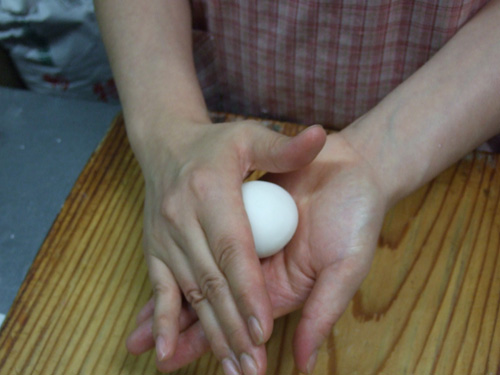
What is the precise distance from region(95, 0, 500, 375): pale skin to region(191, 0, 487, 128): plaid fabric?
3.4 inches

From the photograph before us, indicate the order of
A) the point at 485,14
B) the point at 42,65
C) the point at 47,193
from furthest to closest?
the point at 42,65
the point at 47,193
the point at 485,14

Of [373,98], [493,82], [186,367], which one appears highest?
[493,82]

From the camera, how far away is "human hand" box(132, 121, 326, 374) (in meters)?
0.64

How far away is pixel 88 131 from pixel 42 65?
12.7 inches

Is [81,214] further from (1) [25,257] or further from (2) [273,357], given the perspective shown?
(2) [273,357]

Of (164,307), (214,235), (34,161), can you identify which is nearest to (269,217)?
(214,235)

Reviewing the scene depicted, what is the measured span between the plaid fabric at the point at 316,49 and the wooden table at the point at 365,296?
0.23 metres

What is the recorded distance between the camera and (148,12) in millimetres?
918

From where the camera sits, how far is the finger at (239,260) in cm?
62

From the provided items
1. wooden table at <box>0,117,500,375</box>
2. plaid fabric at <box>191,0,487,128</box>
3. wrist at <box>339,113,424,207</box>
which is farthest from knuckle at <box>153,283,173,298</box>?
plaid fabric at <box>191,0,487,128</box>

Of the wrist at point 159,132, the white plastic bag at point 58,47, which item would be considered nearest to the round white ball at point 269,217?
the wrist at point 159,132

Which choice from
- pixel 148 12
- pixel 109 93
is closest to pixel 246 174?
pixel 148 12

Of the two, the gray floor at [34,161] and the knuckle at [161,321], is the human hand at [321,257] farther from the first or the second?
the gray floor at [34,161]

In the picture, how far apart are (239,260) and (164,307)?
0.14m
